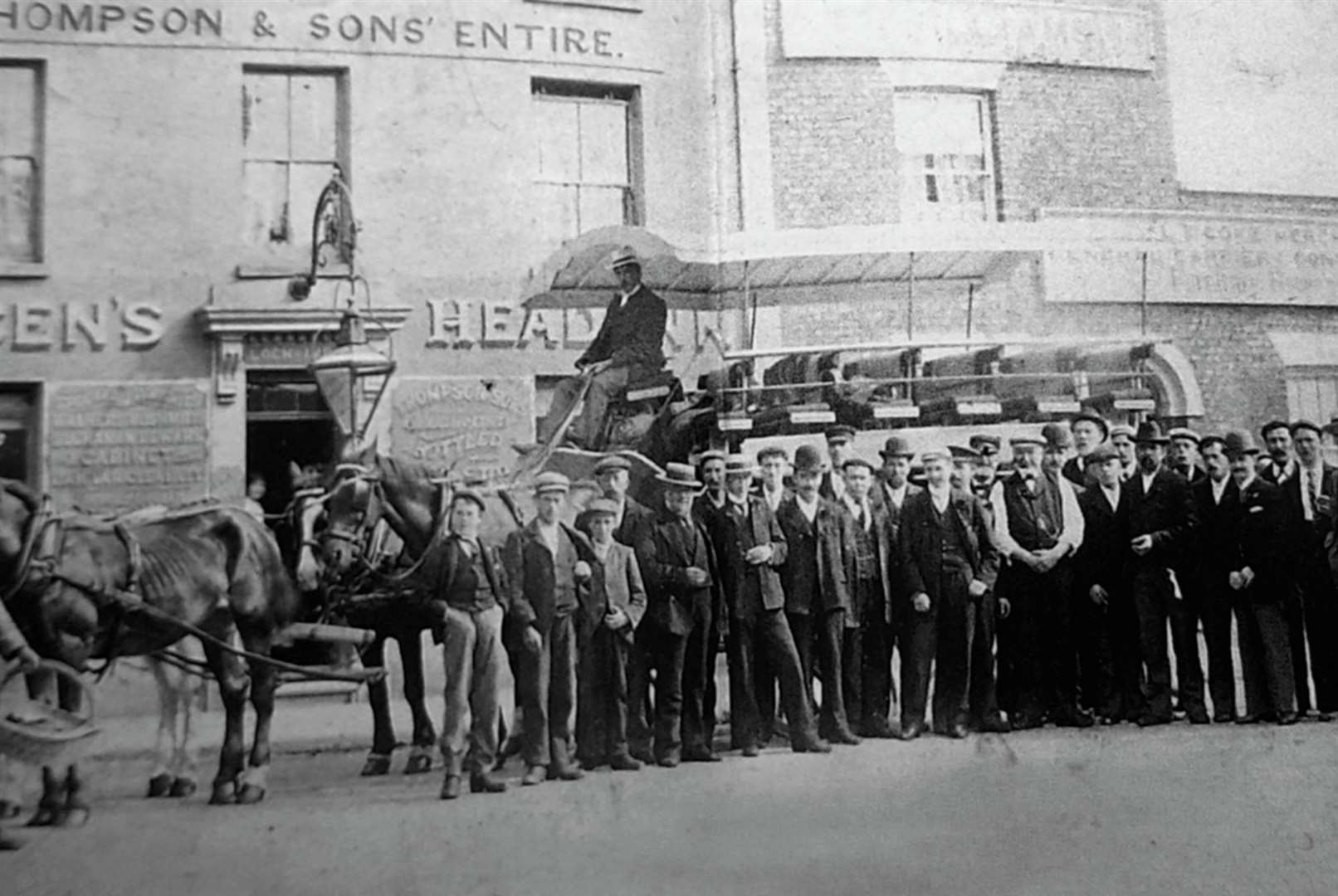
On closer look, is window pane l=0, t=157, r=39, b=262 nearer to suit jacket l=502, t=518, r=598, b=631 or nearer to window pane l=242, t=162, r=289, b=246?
window pane l=242, t=162, r=289, b=246

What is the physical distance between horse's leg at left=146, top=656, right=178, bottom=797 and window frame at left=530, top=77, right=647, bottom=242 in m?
1.19

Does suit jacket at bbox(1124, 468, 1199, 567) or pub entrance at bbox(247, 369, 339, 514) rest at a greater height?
pub entrance at bbox(247, 369, 339, 514)

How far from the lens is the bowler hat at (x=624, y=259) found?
2.42 m

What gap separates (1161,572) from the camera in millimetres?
2699

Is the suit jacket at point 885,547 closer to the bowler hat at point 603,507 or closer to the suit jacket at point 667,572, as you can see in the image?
the suit jacket at point 667,572

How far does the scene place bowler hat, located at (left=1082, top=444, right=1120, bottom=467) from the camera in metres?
2.69

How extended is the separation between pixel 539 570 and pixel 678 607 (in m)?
0.31

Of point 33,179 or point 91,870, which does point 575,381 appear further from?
point 91,870

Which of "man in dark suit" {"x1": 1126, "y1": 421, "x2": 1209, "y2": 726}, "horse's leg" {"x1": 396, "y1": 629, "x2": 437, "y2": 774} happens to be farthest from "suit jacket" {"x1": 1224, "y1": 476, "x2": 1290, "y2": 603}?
"horse's leg" {"x1": 396, "y1": 629, "x2": 437, "y2": 774}

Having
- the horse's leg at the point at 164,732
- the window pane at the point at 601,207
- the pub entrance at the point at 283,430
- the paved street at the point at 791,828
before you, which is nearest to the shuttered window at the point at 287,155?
the pub entrance at the point at 283,430

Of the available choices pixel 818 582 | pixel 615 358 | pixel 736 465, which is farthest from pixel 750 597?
pixel 615 358

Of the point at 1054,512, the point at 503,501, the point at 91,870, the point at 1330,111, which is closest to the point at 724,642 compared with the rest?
the point at 503,501

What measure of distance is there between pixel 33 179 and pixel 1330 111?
9.57ft

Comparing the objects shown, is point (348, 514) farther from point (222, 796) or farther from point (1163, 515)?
point (1163, 515)
